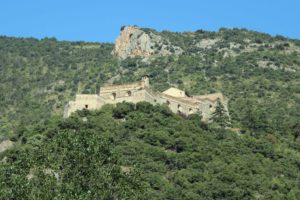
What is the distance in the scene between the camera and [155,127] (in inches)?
3327

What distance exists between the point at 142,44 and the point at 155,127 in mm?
76444

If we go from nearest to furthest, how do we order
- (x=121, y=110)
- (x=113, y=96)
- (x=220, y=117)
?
1. (x=121, y=110)
2. (x=113, y=96)
3. (x=220, y=117)

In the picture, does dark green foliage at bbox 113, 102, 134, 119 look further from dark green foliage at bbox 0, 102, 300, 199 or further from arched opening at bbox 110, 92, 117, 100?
arched opening at bbox 110, 92, 117, 100

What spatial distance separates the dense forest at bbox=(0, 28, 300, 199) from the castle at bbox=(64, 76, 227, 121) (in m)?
1.73

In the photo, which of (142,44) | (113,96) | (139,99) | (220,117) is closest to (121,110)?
(139,99)

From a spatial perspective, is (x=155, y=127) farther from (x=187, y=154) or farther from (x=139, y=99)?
(x=187, y=154)

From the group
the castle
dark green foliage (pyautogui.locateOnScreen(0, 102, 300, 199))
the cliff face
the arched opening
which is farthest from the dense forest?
the arched opening

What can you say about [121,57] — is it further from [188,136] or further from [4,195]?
[4,195]

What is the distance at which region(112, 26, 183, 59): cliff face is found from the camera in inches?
6275

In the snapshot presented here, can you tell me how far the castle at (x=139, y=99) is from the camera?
8794 cm

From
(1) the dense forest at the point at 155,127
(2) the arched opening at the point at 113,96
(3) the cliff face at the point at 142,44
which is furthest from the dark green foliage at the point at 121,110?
(3) the cliff face at the point at 142,44

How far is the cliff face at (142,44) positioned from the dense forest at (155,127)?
2.56 m

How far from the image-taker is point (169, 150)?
269 feet

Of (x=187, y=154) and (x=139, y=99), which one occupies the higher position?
(x=139, y=99)
